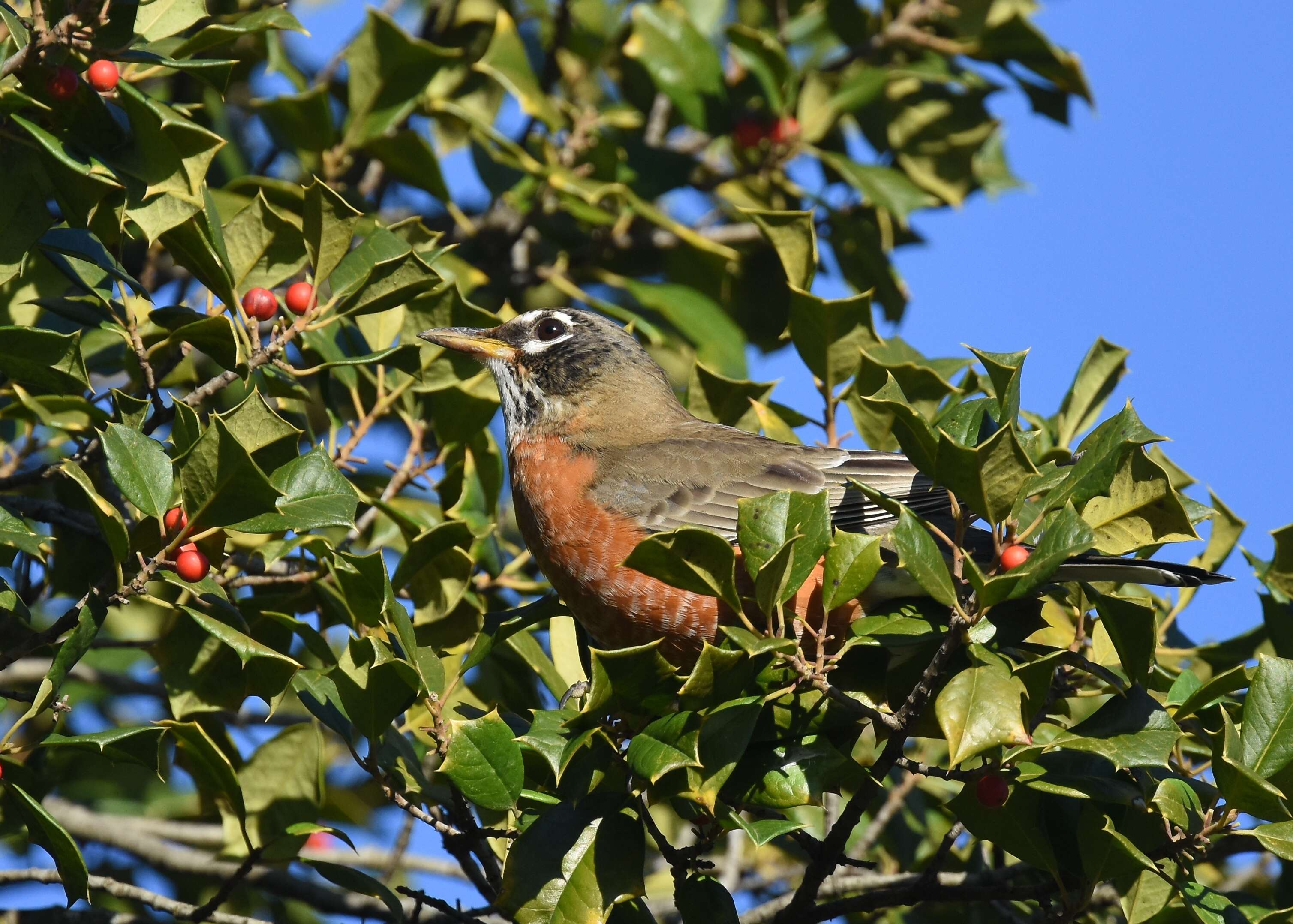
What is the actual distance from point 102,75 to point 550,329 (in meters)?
2.31

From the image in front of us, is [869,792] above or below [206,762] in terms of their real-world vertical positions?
above

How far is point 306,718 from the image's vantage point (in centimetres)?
552

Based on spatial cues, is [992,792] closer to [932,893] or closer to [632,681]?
[932,893]

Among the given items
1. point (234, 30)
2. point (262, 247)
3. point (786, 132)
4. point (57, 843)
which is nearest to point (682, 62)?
point (786, 132)

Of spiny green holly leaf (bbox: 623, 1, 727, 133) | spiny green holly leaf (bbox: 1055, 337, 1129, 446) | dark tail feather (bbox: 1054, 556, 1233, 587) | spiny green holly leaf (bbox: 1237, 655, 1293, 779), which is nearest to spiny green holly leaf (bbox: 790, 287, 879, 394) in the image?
spiny green holly leaf (bbox: 1055, 337, 1129, 446)

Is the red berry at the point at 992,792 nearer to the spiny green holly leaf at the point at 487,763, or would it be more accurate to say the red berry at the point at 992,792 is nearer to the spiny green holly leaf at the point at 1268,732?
the spiny green holly leaf at the point at 1268,732

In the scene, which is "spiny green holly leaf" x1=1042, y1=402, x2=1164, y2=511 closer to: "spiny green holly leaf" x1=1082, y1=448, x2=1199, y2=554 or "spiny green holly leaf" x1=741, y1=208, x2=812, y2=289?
"spiny green holly leaf" x1=1082, y1=448, x2=1199, y2=554

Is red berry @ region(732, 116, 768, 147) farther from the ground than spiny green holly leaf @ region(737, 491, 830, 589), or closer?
farther from the ground

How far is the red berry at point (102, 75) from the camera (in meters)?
3.35

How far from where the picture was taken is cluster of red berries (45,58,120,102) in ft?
11.0

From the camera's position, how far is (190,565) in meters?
3.23

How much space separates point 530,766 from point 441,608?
107 centimetres

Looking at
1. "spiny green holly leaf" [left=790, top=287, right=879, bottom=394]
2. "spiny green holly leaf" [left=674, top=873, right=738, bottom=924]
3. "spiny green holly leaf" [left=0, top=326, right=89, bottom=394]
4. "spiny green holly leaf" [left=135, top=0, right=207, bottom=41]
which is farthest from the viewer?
"spiny green holly leaf" [left=790, top=287, right=879, bottom=394]

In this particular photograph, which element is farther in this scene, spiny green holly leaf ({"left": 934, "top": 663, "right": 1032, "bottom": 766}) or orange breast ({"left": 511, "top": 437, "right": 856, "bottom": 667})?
orange breast ({"left": 511, "top": 437, "right": 856, "bottom": 667})
